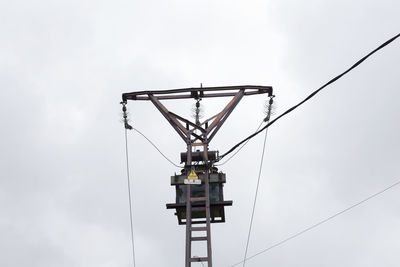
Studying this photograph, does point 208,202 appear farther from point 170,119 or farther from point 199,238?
point 170,119

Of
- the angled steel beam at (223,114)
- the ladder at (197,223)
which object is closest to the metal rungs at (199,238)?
the ladder at (197,223)

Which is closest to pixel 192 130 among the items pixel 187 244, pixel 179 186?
pixel 179 186

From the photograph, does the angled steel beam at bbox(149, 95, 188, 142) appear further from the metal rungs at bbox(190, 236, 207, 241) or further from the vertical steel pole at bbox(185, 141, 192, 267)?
the metal rungs at bbox(190, 236, 207, 241)

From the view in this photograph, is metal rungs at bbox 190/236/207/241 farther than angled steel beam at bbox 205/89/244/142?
No

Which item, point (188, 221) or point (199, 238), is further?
point (188, 221)

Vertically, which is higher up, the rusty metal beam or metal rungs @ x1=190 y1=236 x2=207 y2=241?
the rusty metal beam

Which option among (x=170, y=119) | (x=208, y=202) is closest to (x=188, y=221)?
(x=208, y=202)

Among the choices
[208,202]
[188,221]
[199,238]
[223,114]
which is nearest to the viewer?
[199,238]

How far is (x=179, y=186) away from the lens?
13250 millimetres

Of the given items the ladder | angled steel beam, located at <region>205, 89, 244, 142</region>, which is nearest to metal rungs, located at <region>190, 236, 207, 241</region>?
the ladder

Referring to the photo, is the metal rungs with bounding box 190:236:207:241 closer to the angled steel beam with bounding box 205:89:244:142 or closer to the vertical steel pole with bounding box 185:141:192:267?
the vertical steel pole with bounding box 185:141:192:267

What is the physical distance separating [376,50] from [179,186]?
7.30m

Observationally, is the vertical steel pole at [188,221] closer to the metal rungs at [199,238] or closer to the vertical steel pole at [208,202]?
the metal rungs at [199,238]

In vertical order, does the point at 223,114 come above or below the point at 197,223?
above
